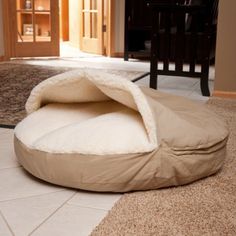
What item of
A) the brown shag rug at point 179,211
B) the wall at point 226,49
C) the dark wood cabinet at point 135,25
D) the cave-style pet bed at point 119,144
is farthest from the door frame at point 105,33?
the brown shag rug at point 179,211

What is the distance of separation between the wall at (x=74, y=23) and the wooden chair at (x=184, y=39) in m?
3.51

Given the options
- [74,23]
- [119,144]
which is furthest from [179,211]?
[74,23]

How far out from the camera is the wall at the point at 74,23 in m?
7.06

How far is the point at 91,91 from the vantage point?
191cm

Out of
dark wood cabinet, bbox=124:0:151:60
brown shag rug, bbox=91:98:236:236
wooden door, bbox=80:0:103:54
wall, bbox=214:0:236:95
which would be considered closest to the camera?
brown shag rug, bbox=91:98:236:236

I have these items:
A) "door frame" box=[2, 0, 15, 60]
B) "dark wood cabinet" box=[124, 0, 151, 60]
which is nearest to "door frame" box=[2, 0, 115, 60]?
"door frame" box=[2, 0, 15, 60]

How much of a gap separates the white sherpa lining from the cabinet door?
3672 millimetres

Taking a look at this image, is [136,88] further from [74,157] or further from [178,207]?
[178,207]

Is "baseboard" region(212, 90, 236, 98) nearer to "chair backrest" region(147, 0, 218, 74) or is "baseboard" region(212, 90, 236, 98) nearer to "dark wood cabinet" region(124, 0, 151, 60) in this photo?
"chair backrest" region(147, 0, 218, 74)

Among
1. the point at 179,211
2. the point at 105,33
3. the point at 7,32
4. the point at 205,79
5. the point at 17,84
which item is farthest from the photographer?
the point at 105,33

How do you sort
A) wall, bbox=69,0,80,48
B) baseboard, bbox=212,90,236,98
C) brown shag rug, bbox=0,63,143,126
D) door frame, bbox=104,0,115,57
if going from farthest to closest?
wall, bbox=69,0,80,48, door frame, bbox=104,0,115,57, baseboard, bbox=212,90,236,98, brown shag rug, bbox=0,63,143,126

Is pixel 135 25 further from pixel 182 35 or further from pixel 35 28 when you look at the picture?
pixel 182 35

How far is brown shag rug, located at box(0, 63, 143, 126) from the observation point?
9.18ft

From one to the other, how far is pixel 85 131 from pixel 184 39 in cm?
209
